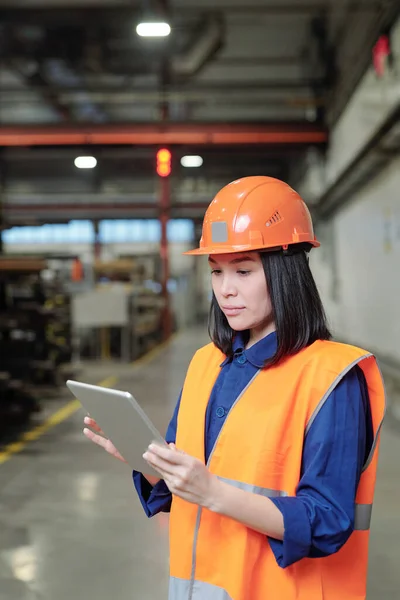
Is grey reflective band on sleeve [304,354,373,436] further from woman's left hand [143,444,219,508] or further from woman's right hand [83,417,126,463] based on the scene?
woman's right hand [83,417,126,463]

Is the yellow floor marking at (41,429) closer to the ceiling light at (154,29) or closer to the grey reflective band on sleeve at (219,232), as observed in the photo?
the grey reflective band on sleeve at (219,232)

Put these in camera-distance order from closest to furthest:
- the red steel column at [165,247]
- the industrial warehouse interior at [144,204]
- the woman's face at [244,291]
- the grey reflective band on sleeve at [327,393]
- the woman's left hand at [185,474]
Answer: the woman's left hand at [185,474] → the grey reflective band on sleeve at [327,393] → the woman's face at [244,291] → the industrial warehouse interior at [144,204] → the red steel column at [165,247]

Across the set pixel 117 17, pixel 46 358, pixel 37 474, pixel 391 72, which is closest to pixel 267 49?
pixel 117 17

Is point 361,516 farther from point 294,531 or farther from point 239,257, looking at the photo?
point 239,257

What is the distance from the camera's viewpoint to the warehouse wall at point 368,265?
7.46m

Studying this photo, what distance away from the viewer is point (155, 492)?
1.58 m

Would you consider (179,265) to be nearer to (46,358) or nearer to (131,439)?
(46,358)

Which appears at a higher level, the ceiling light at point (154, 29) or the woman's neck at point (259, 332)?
the ceiling light at point (154, 29)

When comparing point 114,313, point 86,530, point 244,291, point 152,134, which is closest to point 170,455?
point 244,291

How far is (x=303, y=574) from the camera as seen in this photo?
131cm

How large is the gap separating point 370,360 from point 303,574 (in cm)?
45

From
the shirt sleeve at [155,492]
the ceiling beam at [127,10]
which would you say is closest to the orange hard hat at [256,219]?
the shirt sleeve at [155,492]

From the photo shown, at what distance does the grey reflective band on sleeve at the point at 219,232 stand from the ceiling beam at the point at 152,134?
37.3ft

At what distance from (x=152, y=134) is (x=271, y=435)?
1185 cm
